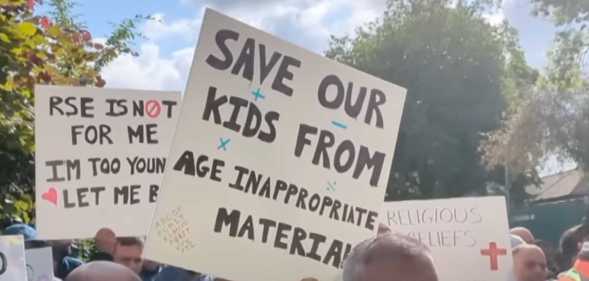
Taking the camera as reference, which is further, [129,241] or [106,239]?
[106,239]

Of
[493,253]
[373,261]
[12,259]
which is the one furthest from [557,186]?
[373,261]

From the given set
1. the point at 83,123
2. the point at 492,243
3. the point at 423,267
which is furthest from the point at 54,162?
the point at 423,267

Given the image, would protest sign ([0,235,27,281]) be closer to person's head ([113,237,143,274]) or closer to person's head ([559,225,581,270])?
person's head ([113,237,143,274])

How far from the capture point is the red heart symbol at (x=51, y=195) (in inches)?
195

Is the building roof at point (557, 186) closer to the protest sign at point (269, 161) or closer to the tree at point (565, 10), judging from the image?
the tree at point (565, 10)

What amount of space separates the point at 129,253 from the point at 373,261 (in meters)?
2.60

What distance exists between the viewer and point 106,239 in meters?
5.17

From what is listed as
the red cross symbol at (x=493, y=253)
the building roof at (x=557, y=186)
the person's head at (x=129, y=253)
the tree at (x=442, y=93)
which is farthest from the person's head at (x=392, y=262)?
the building roof at (x=557, y=186)

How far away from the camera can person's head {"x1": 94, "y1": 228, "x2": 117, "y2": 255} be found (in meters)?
5.02

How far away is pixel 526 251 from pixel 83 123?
223cm

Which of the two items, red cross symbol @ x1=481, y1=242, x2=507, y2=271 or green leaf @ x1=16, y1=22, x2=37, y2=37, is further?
green leaf @ x1=16, y1=22, x2=37, y2=37

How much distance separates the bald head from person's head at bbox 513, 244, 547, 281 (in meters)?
2.52

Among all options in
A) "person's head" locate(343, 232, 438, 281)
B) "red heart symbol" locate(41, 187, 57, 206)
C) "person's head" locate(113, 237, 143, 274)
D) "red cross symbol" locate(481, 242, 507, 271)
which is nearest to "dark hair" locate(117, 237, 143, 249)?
"person's head" locate(113, 237, 143, 274)

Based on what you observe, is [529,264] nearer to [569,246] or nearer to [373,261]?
[569,246]
